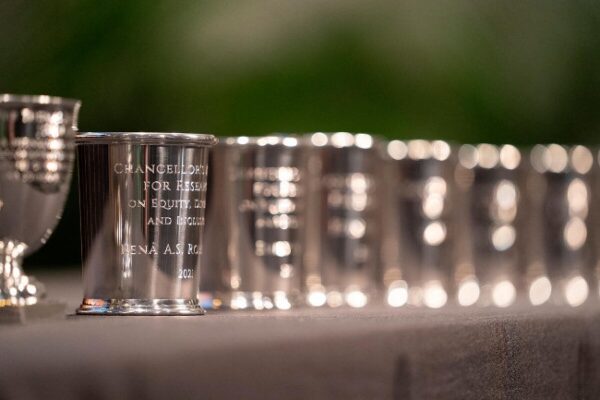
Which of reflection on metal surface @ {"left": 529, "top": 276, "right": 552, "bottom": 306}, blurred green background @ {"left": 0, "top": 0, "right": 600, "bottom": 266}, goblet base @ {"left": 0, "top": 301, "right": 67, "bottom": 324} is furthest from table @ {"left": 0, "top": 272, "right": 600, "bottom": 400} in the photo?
blurred green background @ {"left": 0, "top": 0, "right": 600, "bottom": 266}

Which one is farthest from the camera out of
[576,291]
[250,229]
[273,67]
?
[273,67]

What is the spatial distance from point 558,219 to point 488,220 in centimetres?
18

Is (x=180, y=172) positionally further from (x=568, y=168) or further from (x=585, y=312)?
(x=568, y=168)

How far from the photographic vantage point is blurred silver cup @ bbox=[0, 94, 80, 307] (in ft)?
3.25

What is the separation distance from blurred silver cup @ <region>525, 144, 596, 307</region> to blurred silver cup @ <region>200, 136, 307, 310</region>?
2.50ft

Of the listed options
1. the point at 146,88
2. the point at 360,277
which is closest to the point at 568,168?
the point at 360,277

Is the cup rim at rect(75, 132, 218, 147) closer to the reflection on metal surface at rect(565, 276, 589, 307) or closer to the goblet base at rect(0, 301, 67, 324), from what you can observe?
the goblet base at rect(0, 301, 67, 324)

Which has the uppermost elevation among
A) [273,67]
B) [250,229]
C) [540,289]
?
[273,67]

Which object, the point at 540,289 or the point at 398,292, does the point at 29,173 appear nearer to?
the point at 398,292

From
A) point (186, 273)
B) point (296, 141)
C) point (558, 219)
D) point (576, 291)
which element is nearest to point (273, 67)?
point (558, 219)

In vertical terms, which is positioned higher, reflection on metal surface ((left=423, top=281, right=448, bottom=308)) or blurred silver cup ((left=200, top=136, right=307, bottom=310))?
blurred silver cup ((left=200, top=136, right=307, bottom=310))

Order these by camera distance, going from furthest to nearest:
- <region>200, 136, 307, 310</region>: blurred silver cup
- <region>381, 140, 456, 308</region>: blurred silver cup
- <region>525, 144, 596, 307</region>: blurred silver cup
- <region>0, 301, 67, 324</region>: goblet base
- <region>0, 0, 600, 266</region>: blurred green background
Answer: <region>0, 0, 600, 266</region>: blurred green background, <region>525, 144, 596, 307</region>: blurred silver cup, <region>381, 140, 456, 308</region>: blurred silver cup, <region>200, 136, 307, 310</region>: blurred silver cup, <region>0, 301, 67, 324</region>: goblet base

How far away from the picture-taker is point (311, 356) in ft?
2.58

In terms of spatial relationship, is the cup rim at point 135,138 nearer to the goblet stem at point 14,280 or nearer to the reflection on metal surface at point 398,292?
the goblet stem at point 14,280
